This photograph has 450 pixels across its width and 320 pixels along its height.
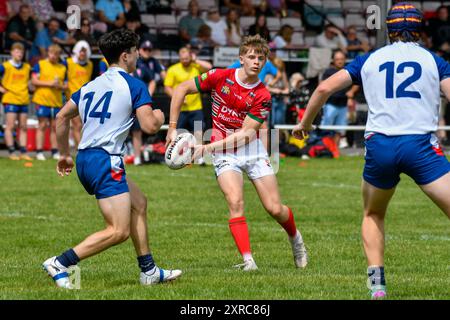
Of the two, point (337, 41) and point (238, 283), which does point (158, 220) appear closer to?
point (238, 283)

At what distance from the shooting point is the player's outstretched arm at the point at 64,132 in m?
7.98

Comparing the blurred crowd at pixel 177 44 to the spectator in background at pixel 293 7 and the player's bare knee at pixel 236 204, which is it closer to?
the spectator in background at pixel 293 7

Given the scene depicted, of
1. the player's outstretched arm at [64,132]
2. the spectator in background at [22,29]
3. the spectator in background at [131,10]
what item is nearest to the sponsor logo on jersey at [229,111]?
the player's outstretched arm at [64,132]

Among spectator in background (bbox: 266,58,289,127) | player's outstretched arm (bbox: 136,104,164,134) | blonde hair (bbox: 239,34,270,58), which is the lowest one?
spectator in background (bbox: 266,58,289,127)

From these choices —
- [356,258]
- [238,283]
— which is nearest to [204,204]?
[356,258]

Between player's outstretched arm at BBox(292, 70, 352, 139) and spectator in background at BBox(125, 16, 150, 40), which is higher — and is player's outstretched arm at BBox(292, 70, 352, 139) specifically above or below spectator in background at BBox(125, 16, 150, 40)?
above

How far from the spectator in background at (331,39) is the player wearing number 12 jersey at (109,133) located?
18.1 metres

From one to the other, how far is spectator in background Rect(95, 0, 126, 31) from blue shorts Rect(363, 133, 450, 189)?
17.5 metres

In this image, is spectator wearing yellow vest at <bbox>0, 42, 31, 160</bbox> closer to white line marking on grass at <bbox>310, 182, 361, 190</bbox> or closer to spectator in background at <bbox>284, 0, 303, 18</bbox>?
white line marking on grass at <bbox>310, 182, 361, 190</bbox>

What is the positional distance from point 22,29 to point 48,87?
263cm

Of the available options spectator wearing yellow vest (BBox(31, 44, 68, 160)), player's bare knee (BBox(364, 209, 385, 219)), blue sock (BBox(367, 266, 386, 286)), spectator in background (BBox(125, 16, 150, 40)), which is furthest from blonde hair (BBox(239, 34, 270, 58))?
spectator in background (BBox(125, 16, 150, 40))

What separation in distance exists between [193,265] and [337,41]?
660 inches

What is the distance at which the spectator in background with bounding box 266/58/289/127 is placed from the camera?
22625 millimetres

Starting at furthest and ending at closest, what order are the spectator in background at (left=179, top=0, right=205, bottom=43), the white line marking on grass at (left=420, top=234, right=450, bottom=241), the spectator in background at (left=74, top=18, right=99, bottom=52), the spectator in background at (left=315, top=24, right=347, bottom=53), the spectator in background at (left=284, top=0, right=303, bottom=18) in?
the spectator in background at (left=284, top=0, right=303, bottom=18), the spectator in background at (left=315, top=24, right=347, bottom=53), the spectator in background at (left=179, top=0, right=205, bottom=43), the spectator in background at (left=74, top=18, right=99, bottom=52), the white line marking on grass at (left=420, top=234, right=450, bottom=241)
